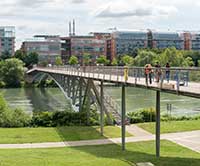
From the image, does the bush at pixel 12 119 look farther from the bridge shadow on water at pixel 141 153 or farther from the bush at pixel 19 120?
the bridge shadow on water at pixel 141 153

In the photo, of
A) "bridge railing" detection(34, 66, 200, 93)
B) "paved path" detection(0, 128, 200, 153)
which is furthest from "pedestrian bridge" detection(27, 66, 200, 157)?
"paved path" detection(0, 128, 200, 153)

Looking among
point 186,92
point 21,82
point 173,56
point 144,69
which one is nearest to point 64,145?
point 144,69

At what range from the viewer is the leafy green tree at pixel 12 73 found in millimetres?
114250

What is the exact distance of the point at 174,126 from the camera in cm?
3562

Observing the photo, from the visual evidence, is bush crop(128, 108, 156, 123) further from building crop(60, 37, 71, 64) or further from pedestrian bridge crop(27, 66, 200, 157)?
building crop(60, 37, 71, 64)

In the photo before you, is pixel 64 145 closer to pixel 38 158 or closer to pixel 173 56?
pixel 38 158


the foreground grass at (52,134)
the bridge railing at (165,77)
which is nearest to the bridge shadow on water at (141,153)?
the foreground grass at (52,134)

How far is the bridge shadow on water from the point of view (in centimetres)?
2138

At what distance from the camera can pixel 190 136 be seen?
3189cm

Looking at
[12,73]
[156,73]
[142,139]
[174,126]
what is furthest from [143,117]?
[12,73]

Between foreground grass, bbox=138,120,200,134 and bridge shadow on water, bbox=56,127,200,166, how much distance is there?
443 centimetres

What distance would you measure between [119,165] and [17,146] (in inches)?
414

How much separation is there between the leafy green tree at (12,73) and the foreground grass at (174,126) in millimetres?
80523

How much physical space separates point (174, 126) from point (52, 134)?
962 centimetres
